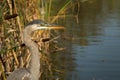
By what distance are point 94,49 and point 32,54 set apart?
239 inches

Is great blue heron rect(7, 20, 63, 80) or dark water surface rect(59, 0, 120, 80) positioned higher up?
great blue heron rect(7, 20, 63, 80)

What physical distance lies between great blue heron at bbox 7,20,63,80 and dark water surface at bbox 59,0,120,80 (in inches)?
135

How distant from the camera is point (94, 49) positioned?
1030cm

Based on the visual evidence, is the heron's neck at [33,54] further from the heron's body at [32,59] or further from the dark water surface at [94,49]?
the dark water surface at [94,49]

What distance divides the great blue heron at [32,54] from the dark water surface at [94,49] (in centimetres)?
343

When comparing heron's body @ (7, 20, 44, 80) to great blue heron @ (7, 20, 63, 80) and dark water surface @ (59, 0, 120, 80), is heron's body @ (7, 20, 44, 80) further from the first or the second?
dark water surface @ (59, 0, 120, 80)

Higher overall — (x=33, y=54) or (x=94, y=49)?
(x=33, y=54)

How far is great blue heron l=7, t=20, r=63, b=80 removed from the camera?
4312mm

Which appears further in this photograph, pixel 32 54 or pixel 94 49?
pixel 94 49

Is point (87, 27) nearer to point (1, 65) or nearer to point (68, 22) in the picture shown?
point (68, 22)

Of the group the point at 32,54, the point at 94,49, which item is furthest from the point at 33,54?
the point at 94,49

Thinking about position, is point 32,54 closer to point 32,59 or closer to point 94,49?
point 32,59

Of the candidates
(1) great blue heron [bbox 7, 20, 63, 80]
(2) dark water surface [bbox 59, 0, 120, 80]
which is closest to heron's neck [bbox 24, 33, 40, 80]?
(1) great blue heron [bbox 7, 20, 63, 80]

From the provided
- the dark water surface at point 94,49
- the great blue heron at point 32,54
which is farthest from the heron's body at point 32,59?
the dark water surface at point 94,49
